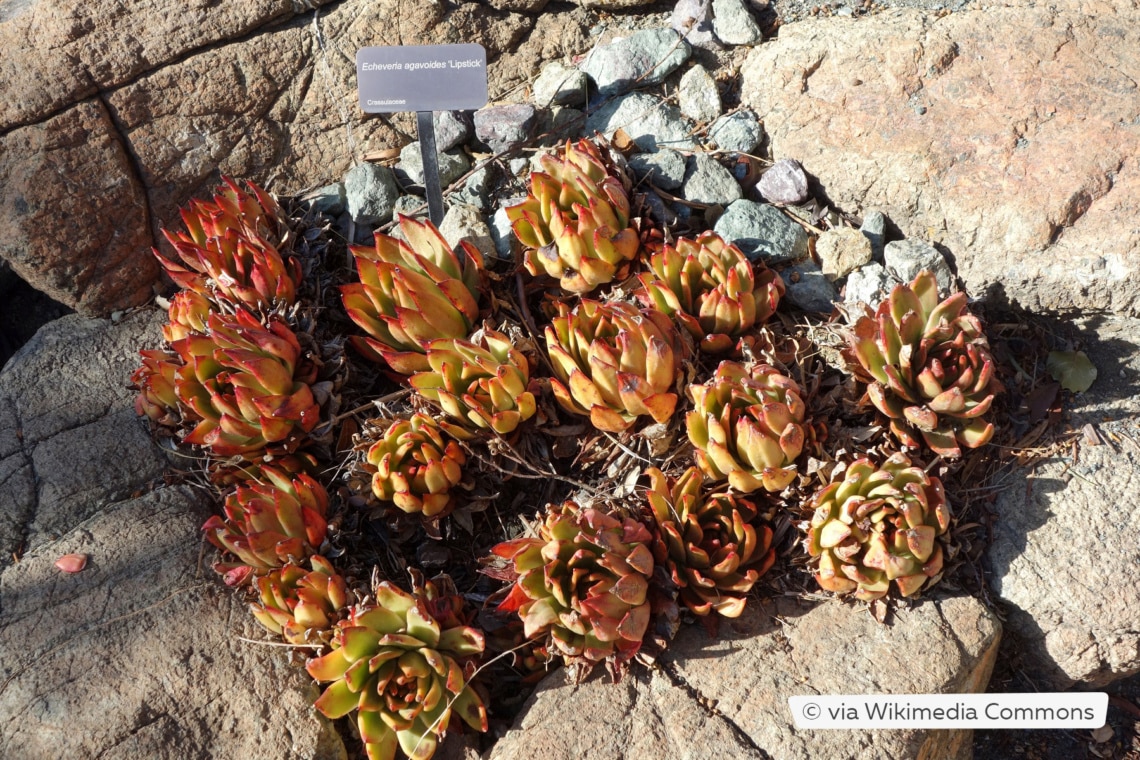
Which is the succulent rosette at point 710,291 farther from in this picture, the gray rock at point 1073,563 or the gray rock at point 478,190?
the gray rock at point 1073,563

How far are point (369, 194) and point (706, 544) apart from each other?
76.7 inches

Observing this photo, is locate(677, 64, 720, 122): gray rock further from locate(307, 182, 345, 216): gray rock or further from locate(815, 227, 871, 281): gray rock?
locate(307, 182, 345, 216): gray rock

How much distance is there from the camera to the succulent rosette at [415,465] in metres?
2.66

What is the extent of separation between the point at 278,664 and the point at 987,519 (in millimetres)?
2309

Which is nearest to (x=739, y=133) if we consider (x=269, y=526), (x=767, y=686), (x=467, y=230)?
(x=467, y=230)

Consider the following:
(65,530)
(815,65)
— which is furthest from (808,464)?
(65,530)

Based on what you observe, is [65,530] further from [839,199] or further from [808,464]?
[839,199]

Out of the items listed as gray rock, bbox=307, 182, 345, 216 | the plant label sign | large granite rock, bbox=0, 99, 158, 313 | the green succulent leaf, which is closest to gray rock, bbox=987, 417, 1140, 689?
the green succulent leaf

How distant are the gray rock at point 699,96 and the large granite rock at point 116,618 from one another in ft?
7.88

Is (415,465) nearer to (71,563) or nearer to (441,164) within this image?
(71,563)

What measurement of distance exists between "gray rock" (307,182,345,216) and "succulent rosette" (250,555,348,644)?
1.54 metres

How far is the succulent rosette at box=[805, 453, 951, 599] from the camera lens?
2432mm

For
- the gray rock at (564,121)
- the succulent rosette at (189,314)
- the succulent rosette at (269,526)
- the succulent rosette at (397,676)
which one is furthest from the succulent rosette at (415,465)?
the gray rock at (564,121)

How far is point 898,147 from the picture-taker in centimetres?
313
